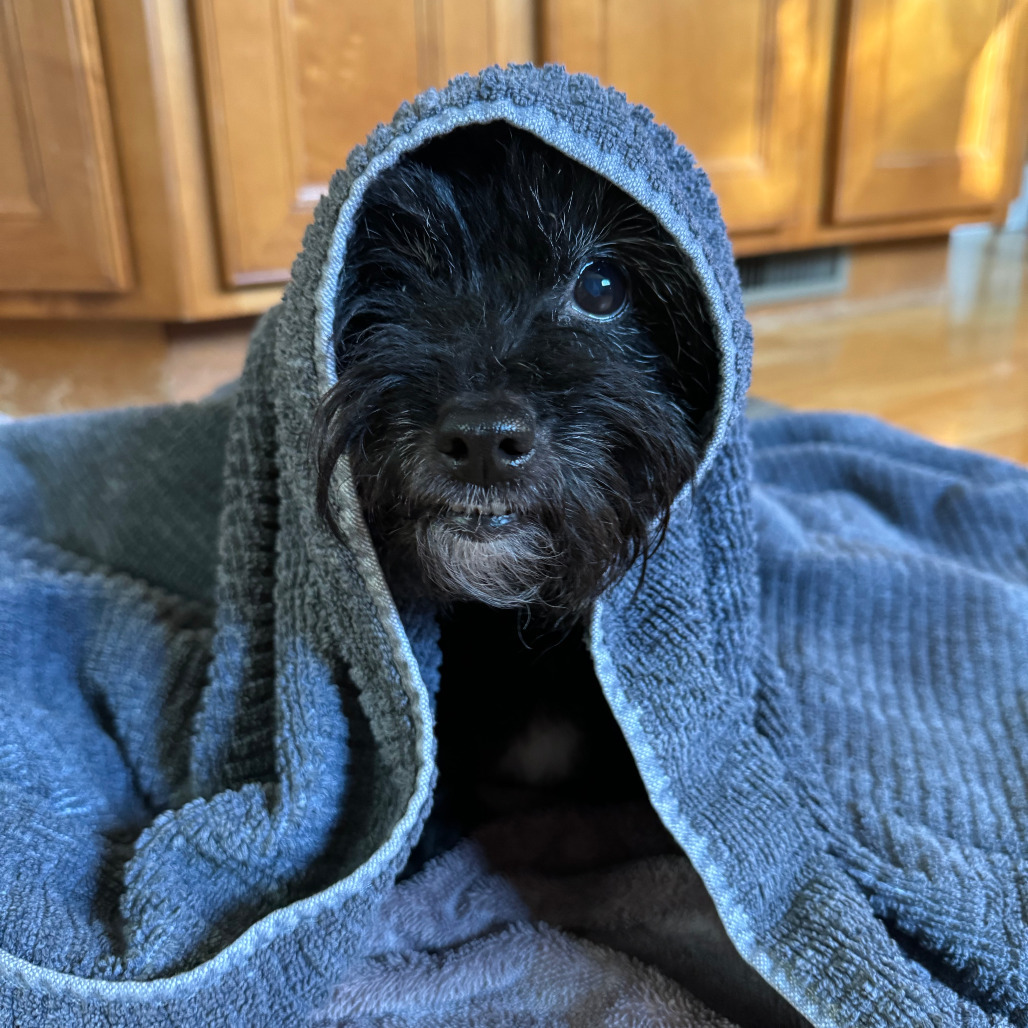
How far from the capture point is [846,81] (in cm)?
271

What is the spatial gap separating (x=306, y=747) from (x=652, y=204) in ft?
1.62

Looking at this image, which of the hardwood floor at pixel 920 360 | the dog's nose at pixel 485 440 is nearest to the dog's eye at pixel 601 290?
the dog's nose at pixel 485 440

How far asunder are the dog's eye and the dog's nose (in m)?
0.18

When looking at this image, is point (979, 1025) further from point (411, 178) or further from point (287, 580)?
point (411, 178)

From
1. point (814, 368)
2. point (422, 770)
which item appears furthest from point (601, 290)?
point (814, 368)

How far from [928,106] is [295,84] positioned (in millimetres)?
2172

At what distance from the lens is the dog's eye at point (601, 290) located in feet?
2.46

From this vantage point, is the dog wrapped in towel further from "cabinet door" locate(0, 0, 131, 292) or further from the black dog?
"cabinet door" locate(0, 0, 131, 292)

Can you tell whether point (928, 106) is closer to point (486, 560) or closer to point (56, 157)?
point (56, 157)

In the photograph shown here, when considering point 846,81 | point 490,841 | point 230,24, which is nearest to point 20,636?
point 490,841

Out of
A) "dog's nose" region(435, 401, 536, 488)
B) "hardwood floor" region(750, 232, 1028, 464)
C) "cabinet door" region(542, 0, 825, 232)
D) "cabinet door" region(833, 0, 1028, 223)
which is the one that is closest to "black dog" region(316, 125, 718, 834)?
"dog's nose" region(435, 401, 536, 488)

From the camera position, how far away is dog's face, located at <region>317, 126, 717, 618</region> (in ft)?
2.10

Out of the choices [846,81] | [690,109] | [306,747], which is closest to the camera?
[306,747]

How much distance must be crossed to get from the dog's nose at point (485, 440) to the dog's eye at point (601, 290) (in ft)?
0.60
